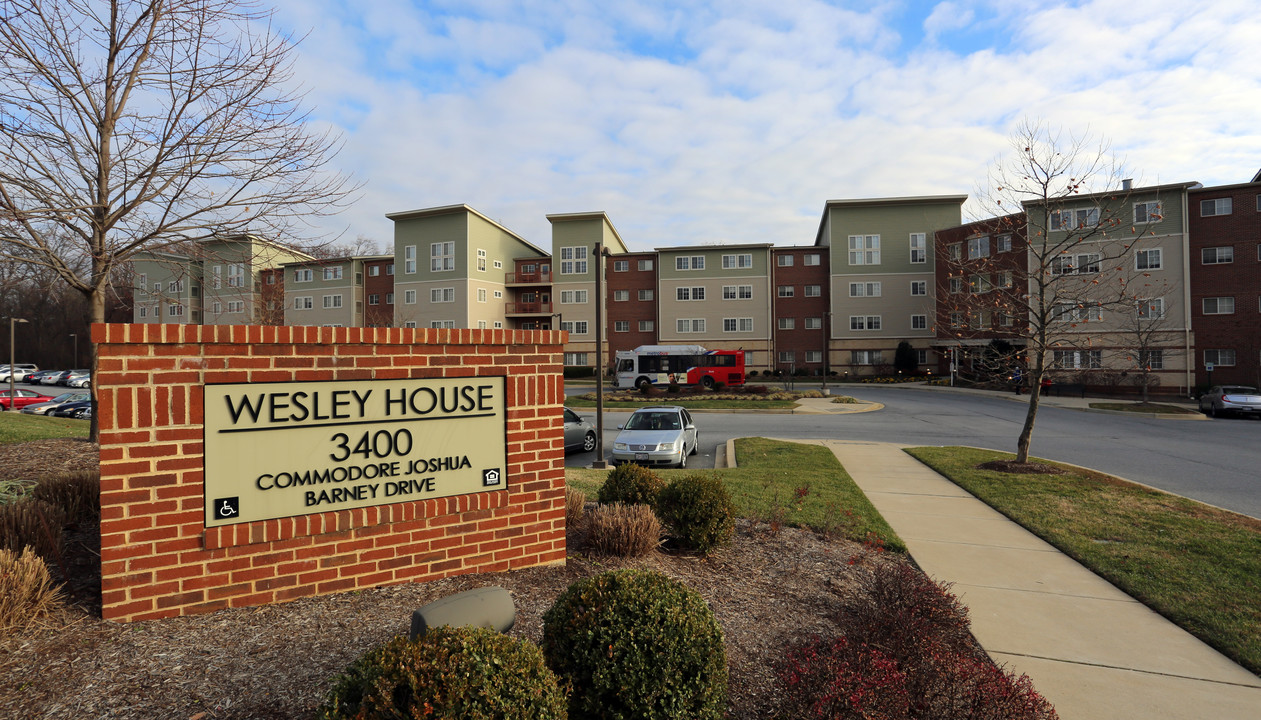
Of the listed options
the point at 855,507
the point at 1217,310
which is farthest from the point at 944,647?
the point at 1217,310

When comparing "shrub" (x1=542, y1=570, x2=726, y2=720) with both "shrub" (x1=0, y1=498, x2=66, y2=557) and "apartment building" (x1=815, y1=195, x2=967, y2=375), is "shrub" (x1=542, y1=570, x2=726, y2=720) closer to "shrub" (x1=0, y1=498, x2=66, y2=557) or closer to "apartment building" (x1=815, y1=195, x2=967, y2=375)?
"shrub" (x1=0, y1=498, x2=66, y2=557)

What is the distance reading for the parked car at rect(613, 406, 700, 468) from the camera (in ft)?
41.8

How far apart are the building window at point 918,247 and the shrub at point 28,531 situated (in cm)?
5668

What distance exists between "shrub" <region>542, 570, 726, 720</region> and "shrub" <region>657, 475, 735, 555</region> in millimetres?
2629

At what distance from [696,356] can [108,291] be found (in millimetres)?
31827

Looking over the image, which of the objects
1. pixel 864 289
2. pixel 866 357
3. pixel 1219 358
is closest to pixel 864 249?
pixel 864 289

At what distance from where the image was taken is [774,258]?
53875mm

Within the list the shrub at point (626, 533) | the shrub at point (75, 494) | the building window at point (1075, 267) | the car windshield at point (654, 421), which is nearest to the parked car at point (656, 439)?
the car windshield at point (654, 421)

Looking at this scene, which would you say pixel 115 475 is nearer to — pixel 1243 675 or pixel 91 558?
pixel 91 558

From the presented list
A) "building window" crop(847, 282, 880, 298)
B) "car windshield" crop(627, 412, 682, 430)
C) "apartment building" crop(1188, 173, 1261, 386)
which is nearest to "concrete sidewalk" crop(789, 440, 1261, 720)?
"car windshield" crop(627, 412, 682, 430)

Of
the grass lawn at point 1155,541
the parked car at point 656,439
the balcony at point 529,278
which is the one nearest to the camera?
the grass lawn at point 1155,541

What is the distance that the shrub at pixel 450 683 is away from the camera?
2232 millimetres

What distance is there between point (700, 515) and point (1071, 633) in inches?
128

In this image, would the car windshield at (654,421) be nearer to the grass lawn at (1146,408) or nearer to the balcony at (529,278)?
the grass lawn at (1146,408)
